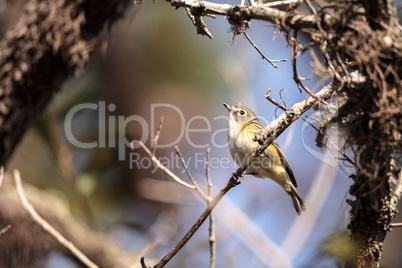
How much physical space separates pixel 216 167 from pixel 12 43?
417 centimetres

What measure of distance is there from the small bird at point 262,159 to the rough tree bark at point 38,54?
245 centimetres

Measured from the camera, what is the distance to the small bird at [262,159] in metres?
4.68

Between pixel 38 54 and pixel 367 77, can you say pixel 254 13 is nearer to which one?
pixel 367 77

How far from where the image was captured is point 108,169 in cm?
663

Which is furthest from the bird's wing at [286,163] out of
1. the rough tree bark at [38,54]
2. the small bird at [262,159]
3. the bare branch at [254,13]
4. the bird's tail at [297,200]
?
the rough tree bark at [38,54]

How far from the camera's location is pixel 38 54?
97.9 inches

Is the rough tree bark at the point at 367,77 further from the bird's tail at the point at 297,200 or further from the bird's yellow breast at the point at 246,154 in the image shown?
the bird's tail at the point at 297,200

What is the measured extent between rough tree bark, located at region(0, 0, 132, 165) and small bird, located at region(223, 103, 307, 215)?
2451 millimetres

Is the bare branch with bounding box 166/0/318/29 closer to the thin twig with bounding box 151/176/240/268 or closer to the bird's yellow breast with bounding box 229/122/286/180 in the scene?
the thin twig with bounding box 151/176/240/268

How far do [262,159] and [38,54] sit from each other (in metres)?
2.99

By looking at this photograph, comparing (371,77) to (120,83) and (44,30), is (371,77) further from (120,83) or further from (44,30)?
(120,83)

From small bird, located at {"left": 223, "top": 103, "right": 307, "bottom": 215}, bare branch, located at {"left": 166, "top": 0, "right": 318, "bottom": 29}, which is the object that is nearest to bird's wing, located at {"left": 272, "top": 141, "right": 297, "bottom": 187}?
small bird, located at {"left": 223, "top": 103, "right": 307, "bottom": 215}

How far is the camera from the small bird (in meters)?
4.68

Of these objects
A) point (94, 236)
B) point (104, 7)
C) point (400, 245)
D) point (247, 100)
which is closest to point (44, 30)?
point (104, 7)
